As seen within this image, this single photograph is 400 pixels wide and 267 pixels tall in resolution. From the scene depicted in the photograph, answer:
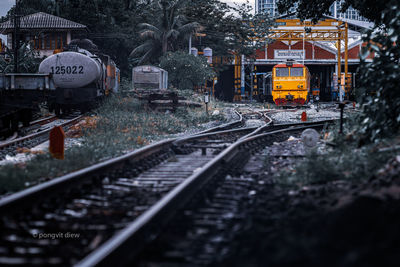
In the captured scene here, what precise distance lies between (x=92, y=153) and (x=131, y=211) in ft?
12.3

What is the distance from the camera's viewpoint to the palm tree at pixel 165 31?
43.8 metres

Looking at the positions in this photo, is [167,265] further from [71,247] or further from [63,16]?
[63,16]

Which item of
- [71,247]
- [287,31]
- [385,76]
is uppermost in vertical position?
[287,31]

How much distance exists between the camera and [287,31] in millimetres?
47031

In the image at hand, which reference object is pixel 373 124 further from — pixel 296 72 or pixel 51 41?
pixel 51 41

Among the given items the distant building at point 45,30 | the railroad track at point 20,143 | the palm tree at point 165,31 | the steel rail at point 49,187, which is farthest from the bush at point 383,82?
the distant building at point 45,30

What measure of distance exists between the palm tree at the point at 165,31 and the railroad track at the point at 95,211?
1469 inches

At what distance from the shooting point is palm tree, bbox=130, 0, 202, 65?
144 feet

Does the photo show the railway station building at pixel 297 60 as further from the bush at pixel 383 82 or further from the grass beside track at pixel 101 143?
the bush at pixel 383 82

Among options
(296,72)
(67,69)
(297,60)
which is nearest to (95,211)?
(67,69)

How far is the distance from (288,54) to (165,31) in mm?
14552

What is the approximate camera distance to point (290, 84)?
3169 centimetres

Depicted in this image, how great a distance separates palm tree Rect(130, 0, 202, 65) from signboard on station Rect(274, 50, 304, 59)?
37.9ft

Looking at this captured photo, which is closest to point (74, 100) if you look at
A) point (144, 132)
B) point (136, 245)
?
point (144, 132)
